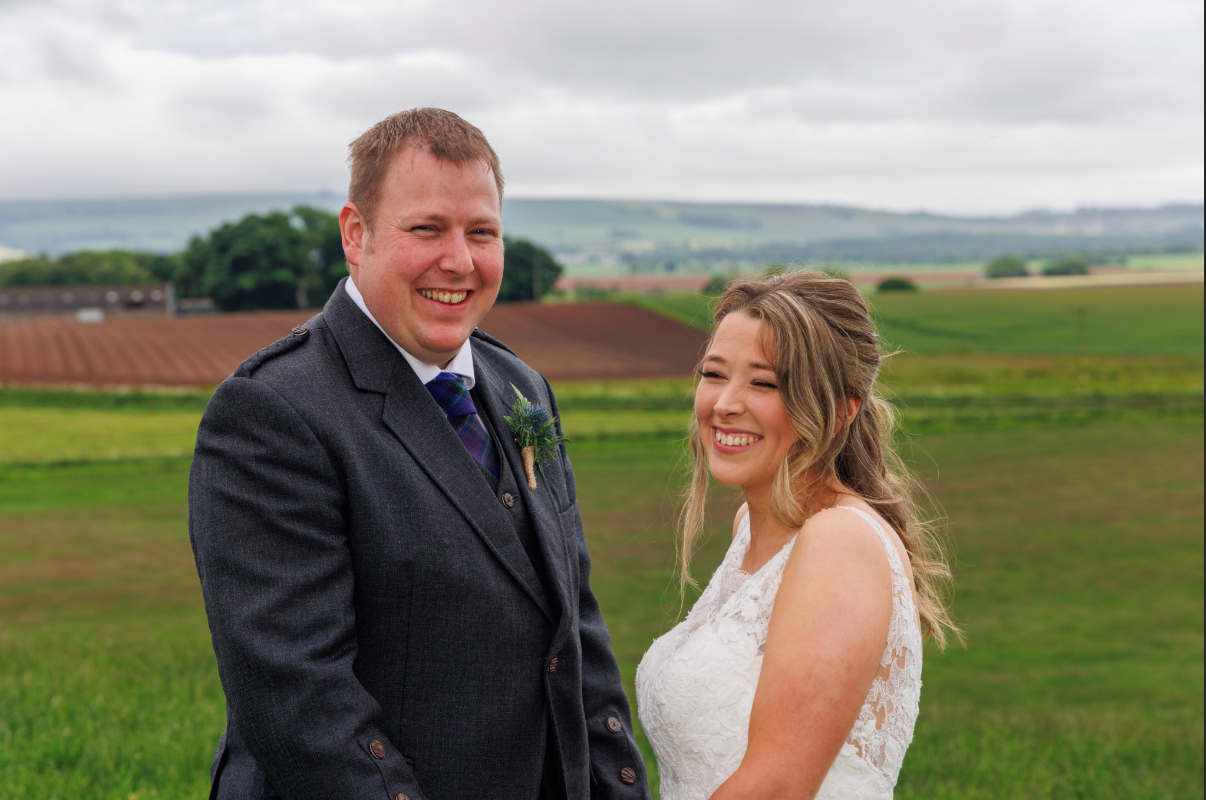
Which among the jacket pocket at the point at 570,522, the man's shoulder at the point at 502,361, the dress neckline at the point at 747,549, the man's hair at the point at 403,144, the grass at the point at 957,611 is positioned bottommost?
the grass at the point at 957,611

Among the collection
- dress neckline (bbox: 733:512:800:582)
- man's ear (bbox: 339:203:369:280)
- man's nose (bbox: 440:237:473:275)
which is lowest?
dress neckline (bbox: 733:512:800:582)

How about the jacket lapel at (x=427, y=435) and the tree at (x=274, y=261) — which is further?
the tree at (x=274, y=261)

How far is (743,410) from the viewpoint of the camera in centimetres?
282

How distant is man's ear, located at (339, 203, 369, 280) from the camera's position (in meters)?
2.58

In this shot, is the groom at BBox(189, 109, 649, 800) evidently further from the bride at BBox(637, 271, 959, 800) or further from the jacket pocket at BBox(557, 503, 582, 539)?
the bride at BBox(637, 271, 959, 800)

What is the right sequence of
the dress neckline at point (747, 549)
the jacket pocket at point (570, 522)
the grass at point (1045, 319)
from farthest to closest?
the grass at point (1045, 319)
the jacket pocket at point (570, 522)
the dress neckline at point (747, 549)

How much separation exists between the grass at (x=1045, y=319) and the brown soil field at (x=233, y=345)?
13.9ft

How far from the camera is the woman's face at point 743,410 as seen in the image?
9.13 ft

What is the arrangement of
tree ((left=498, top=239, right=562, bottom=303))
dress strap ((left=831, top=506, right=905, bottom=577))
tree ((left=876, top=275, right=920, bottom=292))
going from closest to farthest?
1. dress strap ((left=831, top=506, right=905, bottom=577))
2. tree ((left=876, top=275, right=920, bottom=292))
3. tree ((left=498, top=239, right=562, bottom=303))

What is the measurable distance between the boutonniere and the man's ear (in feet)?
2.06

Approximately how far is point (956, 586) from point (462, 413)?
53.9 feet

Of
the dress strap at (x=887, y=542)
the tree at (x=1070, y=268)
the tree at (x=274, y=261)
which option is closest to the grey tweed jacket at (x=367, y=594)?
the dress strap at (x=887, y=542)

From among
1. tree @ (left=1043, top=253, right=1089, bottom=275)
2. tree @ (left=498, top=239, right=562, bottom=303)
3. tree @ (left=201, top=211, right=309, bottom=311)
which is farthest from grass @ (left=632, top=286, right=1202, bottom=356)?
tree @ (left=201, top=211, right=309, bottom=311)

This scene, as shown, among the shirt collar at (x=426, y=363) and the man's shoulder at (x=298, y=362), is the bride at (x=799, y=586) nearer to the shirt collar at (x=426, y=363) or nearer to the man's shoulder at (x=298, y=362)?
the shirt collar at (x=426, y=363)
